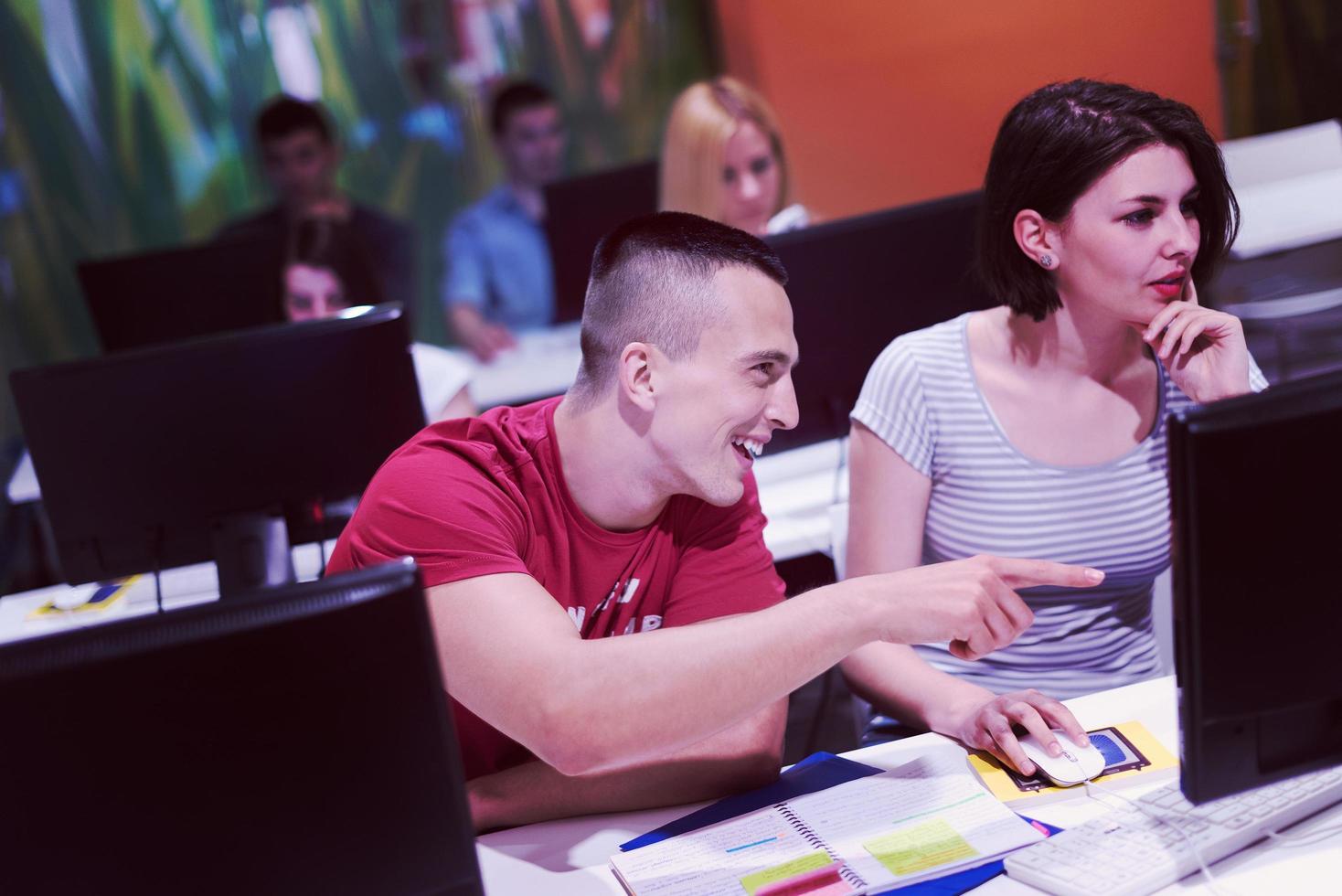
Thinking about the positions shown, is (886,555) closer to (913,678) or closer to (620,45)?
(913,678)

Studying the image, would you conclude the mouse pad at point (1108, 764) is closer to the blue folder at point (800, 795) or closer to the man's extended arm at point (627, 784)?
the blue folder at point (800, 795)

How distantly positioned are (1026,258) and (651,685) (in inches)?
38.3

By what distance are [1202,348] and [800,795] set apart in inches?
35.6

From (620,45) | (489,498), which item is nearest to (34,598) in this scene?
(489,498)

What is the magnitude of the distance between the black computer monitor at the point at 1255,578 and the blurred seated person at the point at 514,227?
413 centimetres

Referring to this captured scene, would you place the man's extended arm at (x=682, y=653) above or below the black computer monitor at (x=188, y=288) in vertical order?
below

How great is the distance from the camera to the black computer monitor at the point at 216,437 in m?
2.10

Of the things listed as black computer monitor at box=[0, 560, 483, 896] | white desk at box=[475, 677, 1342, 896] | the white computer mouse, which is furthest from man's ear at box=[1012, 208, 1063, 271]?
black computer monitor at box=[0, 560, 483, 896]

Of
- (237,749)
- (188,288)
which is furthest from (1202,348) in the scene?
(188,288)

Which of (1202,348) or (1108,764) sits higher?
(1202,348)

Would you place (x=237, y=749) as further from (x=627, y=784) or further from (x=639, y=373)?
(x=639, y=373)

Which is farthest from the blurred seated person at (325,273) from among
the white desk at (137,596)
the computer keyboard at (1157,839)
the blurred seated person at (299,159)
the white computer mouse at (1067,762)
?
the computer keyboard at (1157,839)

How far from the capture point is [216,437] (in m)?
2.14

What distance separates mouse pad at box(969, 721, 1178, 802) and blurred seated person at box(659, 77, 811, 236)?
2.17 metres
